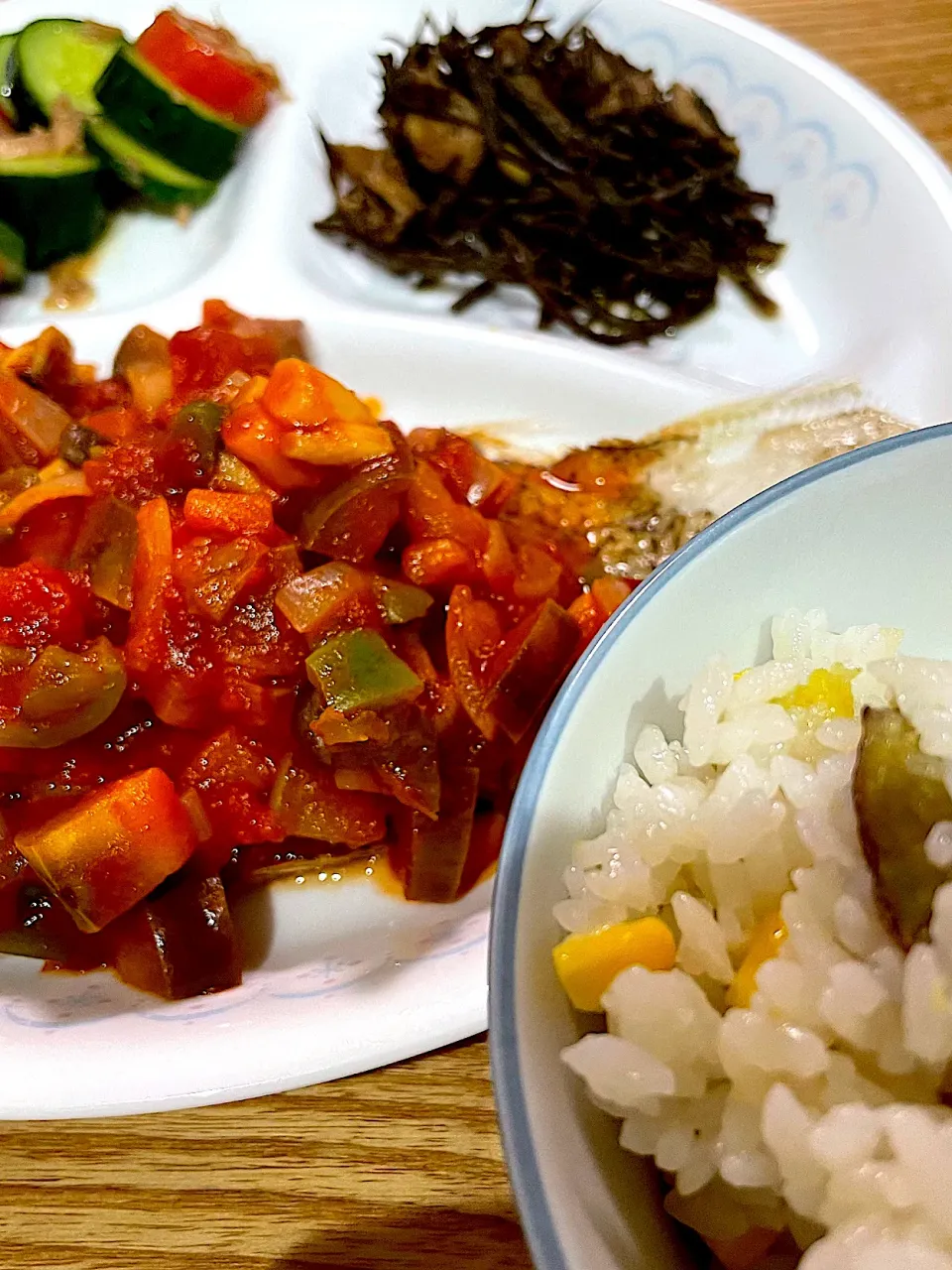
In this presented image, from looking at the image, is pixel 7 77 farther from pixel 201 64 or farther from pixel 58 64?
pixel 201 64

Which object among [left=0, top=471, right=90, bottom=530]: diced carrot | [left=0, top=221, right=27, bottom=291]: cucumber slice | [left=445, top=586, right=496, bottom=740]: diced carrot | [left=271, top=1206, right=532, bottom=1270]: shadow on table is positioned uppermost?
[left=0, top=221, right=27, bottom=291]: cucumber slice

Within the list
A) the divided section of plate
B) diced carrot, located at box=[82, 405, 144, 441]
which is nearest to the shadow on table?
diced carrot, located at box=[82, 405, 144, 441]

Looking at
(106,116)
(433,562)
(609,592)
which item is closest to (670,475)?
(609,592)

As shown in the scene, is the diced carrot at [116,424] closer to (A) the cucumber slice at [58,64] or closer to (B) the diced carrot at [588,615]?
(B) the diced carrot at [588,615]

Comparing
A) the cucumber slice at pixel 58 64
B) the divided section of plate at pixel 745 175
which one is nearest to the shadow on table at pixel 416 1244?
the divided section of plate at pixel 745 175

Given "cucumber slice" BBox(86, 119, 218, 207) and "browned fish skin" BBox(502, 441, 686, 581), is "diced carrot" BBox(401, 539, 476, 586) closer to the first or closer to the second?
"browned fish skin" BBox(502, 441, 686, 581)

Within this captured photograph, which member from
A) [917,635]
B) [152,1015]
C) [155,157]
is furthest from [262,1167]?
[155,157]
